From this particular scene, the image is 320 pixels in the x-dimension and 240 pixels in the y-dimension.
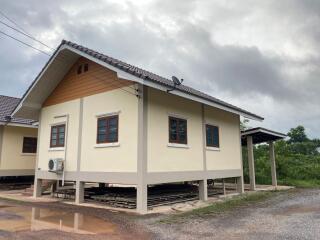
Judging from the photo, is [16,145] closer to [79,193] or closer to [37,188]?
[37,188]

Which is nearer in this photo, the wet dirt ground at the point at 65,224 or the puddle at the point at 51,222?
the wet dirt ground at the point at 65,224

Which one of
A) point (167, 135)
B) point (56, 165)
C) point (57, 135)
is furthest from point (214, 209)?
point (57, 135)

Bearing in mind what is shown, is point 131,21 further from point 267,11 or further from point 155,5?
point 267,11

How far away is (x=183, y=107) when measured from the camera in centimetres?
1155

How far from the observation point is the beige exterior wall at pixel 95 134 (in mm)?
9883

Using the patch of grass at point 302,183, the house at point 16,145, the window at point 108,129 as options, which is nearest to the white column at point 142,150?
the window at point 108,129

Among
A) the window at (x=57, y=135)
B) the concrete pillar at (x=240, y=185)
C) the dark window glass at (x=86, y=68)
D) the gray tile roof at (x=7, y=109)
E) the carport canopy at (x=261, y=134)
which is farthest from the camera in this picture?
the gray tile roof at (x=7, y=109)

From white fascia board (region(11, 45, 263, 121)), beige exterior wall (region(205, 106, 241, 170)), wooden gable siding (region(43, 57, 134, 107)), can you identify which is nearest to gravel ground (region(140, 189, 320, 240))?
beige exterior wall (region(205, 106, 241, 170))

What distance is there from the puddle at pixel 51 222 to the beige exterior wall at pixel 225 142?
5938 millimetres

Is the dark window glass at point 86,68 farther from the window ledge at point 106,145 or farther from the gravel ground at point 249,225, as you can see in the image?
the gravel ground at point 249,225

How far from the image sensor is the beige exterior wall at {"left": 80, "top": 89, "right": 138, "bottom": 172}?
9797 mm

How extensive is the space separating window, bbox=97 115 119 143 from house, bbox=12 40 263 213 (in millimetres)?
34

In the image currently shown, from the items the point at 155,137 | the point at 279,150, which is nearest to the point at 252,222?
the point at 155,137

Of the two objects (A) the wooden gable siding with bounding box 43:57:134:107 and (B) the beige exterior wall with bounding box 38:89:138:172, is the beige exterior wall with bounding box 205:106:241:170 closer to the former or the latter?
(B) the beige exterior wall with bounding box 38:89:138:172
